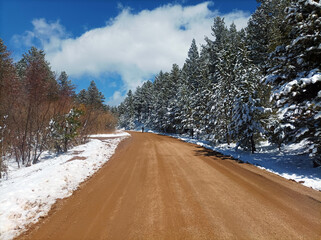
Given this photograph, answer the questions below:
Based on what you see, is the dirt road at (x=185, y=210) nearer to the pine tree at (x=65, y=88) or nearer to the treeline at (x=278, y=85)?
the treeline at (x=278, y=85)

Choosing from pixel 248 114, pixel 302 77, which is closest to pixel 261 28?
pixel 248 114

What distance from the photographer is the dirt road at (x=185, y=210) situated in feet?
11.3

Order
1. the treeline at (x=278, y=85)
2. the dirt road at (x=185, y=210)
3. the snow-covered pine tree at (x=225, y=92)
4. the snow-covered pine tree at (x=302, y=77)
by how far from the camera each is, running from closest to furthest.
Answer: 1. the dirt road at (x=185, y=210)
2. the snow-covered pine tree at (x=302, y=77)
3. the treeline at (x=278, y=85)
4. the snow-covered pine tree at (x=225, y=92)

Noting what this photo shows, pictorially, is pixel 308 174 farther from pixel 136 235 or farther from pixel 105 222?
pixel 105 222

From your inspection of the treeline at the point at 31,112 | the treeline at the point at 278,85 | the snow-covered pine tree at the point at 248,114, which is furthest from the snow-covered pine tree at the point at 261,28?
the treeline at the point at 31,112

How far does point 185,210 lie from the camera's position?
4289 millimetres

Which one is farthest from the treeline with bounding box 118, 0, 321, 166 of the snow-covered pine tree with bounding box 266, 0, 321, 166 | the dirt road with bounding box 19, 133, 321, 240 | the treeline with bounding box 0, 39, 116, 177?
the treeline with bounding box 0, 39, 116, 177

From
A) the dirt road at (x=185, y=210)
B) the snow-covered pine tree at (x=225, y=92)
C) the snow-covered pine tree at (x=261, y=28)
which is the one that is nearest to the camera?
the dirt road at (x=185, y=210)

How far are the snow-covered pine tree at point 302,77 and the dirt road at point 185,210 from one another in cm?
274

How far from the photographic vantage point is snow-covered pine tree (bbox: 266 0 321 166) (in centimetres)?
725

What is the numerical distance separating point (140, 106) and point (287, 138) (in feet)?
219

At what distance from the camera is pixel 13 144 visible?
38.6ft

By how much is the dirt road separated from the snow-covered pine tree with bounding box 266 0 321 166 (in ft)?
8.98

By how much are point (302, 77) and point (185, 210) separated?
8.00 metres
